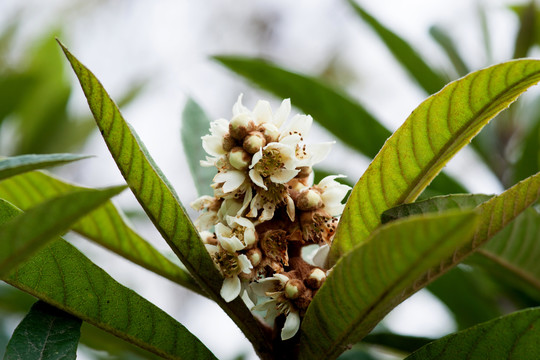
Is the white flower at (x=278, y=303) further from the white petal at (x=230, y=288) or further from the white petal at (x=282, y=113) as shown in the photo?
the white petal at (x=282, y=113)

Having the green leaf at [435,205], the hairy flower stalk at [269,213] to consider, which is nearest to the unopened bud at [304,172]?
the hairy flower stalk at [269,213]

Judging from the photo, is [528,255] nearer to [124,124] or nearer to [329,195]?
[329,195]

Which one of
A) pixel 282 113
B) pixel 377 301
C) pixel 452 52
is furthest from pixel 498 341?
pixel 452 52

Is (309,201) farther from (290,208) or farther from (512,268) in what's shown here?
(512,268)

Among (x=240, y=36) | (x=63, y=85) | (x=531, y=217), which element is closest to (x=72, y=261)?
(x=531, y=217)

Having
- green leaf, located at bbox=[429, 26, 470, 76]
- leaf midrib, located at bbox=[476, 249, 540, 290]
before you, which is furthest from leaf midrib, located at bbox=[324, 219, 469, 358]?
green leaf, located at bbox=[429, 26, 470, 76]

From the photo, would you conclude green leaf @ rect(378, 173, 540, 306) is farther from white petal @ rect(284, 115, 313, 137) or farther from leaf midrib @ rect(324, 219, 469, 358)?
white petal @ rect(284, 115, 313, 137)
